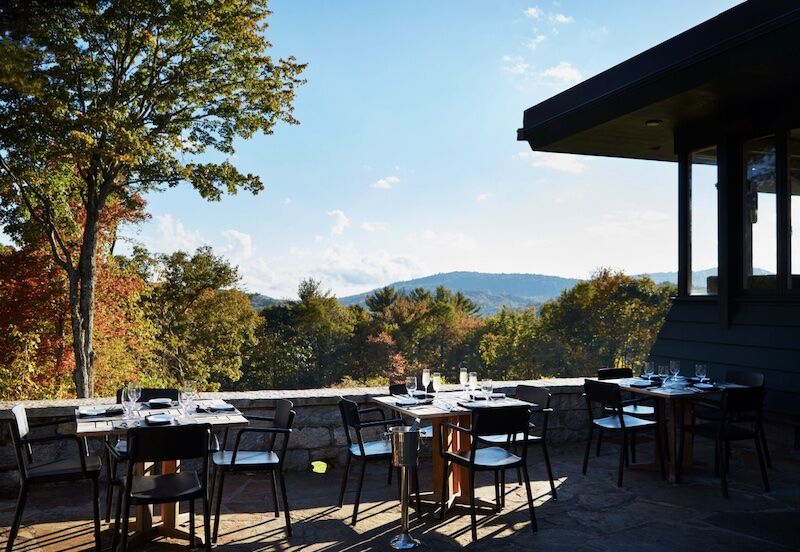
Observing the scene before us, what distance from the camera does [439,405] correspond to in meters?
4.45

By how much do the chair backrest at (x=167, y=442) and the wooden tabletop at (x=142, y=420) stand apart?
218 millimetres

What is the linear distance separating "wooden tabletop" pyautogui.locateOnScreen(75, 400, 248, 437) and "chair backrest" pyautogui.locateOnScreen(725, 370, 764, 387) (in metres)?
4.04

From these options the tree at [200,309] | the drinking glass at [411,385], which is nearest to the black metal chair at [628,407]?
the drinking glass at [411,385]

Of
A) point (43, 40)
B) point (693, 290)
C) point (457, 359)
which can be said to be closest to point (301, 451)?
point (693, 290)

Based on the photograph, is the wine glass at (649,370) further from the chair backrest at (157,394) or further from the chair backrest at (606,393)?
the chair backrest at (157,394)

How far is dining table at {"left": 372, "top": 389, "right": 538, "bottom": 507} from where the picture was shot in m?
4.29

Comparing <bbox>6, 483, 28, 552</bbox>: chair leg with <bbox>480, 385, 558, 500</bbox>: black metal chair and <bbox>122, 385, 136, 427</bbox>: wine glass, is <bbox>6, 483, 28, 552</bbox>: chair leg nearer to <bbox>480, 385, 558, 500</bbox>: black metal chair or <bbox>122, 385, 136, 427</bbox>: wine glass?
<bbox>122, 385, 136, 427</bbox>: wine glass

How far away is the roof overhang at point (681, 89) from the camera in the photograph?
Result: 4848mm

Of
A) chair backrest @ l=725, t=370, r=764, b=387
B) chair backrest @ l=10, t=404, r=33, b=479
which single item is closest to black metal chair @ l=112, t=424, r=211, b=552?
chair backrest @ l=10, t=404, r=33, b=479

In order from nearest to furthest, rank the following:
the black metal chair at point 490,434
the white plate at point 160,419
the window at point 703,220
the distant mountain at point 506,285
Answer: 1. the white plate at point 160,419
2. the black metal chair at point 490,434
3. the window at point 703,220
4. the distant mountain at point 506,285

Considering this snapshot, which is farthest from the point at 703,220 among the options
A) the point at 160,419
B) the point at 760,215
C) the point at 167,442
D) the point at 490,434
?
the point at 167,442

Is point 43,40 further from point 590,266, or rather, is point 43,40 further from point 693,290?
point 590,266

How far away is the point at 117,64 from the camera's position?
10391mm

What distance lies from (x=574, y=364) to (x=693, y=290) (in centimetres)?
2256
